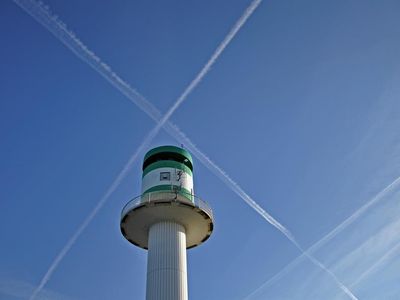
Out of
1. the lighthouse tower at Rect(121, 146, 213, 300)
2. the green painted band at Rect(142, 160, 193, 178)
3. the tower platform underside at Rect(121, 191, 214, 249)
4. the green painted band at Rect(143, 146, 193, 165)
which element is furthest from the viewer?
the green painted band at Rect(143, 146, 193, 165)

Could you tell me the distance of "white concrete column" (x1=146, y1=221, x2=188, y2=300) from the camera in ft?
80.1

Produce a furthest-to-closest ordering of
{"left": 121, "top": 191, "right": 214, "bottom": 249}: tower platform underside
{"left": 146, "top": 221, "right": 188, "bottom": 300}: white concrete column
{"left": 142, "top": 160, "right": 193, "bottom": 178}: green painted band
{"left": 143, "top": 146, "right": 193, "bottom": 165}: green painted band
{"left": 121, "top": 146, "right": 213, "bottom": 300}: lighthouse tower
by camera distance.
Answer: {"left": 143, "top": 146, "right": 193, "bottom": 165}: green painted band, {"left": 142, "top": 160, "right": 193, "bottom": 178}: green painted band, {"left": 121, "top": 191, "right": 214, "bottom": 249}: tower platform underside, {"left": 121, "top": 146, "right": 213, "bottom": 300}: lighthouse tower, {"left": 146, "top": 221, "right": 188, "bottom": 300}: white concrete column

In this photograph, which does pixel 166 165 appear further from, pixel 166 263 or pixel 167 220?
pixel 166 263

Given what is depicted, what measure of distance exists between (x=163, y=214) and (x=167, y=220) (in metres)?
0.57

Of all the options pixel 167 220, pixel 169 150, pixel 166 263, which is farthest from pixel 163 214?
pixel 169 150

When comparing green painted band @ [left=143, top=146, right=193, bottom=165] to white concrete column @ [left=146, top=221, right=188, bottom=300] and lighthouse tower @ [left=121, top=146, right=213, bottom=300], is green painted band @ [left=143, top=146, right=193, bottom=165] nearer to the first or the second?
lighthouse tower @ [left=121, top=146, right=213, bottom=300]

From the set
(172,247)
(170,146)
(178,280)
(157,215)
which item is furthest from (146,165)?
(178,280)

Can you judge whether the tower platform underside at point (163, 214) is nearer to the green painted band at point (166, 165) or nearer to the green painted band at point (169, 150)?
the green painted band at point (166, 165)

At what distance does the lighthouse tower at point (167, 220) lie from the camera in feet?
81.8

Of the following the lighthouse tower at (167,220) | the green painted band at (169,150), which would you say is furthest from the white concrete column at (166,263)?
the green painted band at (169,150)

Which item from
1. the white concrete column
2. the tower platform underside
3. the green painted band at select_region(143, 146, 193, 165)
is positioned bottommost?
the white concrete column

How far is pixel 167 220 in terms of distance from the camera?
27.3 metres

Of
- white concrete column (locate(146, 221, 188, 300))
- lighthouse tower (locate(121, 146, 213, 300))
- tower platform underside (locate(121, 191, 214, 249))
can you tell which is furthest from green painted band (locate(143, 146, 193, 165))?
white concrete column (locate(146, 221, 188, 300))

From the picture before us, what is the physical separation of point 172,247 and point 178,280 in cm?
205
